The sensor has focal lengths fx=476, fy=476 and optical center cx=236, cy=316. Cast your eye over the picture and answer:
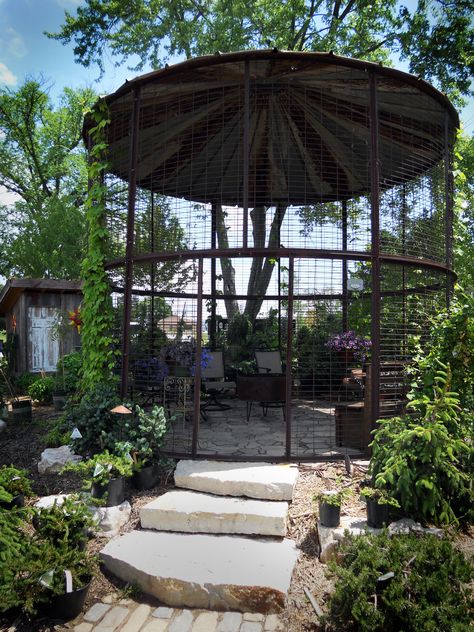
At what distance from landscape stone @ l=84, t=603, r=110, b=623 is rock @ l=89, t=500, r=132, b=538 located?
2.22 ft

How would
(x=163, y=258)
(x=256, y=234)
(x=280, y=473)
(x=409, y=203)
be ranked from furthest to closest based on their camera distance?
(x=256, y=234) < (x=409, y=203) < (x=163, y=258) < (x=280, y=473)

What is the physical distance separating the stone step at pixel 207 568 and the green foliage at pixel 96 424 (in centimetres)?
101

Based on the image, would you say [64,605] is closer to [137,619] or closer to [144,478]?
[137,619]

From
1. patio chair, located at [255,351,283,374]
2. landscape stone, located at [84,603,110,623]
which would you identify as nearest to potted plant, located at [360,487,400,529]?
landscape stone, located at [84,603,110,623]

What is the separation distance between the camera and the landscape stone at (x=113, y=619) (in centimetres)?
286

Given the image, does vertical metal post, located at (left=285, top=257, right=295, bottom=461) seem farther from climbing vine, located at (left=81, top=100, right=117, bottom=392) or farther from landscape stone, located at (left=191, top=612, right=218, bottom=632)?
climbing vine, located at (left=81, top=100, right=117, bottom=392)

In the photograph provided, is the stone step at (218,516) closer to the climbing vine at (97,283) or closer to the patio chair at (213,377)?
the climbing vine at (97,283)

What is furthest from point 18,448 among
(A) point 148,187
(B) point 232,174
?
(B) point 232,174

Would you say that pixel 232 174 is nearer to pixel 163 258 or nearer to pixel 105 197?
pixel 105 197

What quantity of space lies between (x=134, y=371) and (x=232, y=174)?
428 cm

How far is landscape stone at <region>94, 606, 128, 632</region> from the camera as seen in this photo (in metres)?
2.86

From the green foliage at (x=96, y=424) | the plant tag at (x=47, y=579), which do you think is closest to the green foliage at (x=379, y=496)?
the plant tag at (x=47, y=579)

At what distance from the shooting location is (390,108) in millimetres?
5762

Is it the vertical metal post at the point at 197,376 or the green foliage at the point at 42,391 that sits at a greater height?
the vertical metal post at the point at 197,376
